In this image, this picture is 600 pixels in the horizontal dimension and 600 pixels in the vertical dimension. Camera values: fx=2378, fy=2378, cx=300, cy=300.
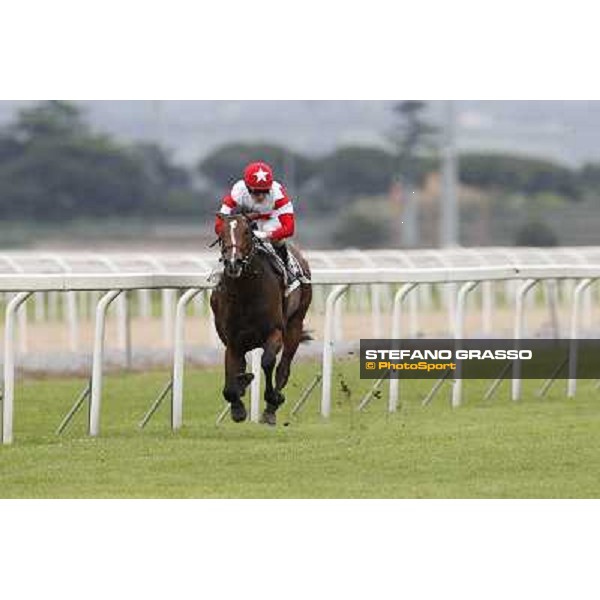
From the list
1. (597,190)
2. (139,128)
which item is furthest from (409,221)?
(139,128)

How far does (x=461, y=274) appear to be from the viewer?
14945 millimetres

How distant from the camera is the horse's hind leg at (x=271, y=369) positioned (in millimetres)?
12453

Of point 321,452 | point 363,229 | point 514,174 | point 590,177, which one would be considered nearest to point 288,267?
point 321,452

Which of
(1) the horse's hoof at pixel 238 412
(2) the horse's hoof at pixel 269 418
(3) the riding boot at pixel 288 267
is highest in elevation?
(3) the riding boot at pixel 288 267

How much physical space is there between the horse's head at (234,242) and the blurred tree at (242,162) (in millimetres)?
47096

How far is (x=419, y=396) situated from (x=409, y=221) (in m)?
39.3

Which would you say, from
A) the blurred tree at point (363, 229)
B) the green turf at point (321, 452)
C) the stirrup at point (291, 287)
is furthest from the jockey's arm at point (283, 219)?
the blurred tree at point (363, 229)

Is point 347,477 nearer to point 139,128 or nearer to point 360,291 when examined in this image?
point 360,291

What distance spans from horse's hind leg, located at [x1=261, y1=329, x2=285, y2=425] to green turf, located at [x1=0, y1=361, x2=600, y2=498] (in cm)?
12

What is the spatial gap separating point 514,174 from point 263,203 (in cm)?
4972

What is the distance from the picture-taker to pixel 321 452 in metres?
12.0

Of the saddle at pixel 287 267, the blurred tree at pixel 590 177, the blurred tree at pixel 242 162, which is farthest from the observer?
the blurred tree at pixel 242 162

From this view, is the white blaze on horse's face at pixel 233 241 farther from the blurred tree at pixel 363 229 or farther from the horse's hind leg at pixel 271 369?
the blurred tree at pixel 363 229

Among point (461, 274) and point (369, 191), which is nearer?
point (461, 274)
